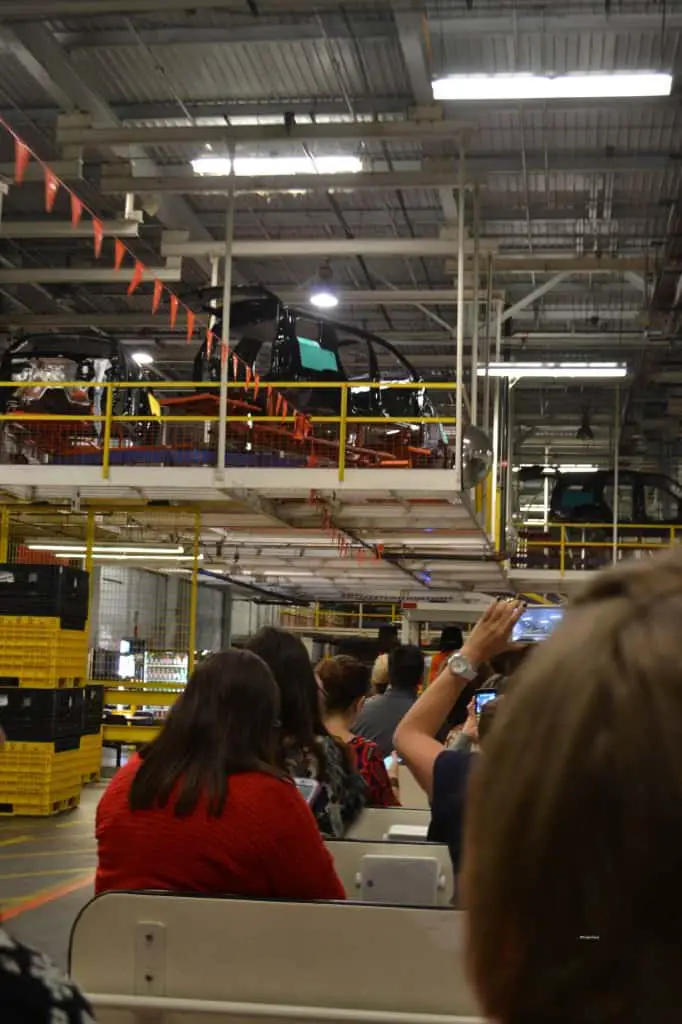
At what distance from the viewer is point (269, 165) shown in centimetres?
1177

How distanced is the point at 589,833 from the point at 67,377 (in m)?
14.4

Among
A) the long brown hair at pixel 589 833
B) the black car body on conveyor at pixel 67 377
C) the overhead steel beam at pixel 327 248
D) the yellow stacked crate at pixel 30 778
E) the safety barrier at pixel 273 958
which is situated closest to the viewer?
the long brown hair at pixel 589 833

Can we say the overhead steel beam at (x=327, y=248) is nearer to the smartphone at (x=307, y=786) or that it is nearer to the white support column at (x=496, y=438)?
the white support column at (x=496, y=438)

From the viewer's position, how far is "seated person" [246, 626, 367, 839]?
4.22 m

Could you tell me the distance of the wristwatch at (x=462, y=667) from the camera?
272cm

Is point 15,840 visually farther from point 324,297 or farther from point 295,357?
point 324,297

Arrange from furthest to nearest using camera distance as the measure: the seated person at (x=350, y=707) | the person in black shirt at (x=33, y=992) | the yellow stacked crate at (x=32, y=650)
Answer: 1. the yellow stacked crate at (x=32, y=650)
2. the seated person at (x=350, y=707)
3. the person in black shirt at (x=33, y=992)

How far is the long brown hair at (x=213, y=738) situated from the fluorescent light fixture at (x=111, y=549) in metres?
13.8

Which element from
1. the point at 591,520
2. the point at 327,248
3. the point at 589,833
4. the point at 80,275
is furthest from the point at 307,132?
the point at 591,520

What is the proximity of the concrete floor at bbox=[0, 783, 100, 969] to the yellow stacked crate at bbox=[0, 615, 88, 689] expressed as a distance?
1.56 metres

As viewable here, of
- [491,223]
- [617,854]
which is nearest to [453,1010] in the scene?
[617,854]

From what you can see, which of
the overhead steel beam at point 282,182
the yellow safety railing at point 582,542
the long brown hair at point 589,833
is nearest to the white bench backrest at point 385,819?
the long brown hair at point 589,833

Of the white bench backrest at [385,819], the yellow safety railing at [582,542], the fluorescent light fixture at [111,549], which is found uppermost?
the yellow safety railing at [582,542]

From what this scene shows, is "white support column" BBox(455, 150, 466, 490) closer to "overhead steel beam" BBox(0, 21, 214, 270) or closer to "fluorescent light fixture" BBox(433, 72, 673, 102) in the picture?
"fluorescent light fixture" BBox(433, 72, 673, 102)
